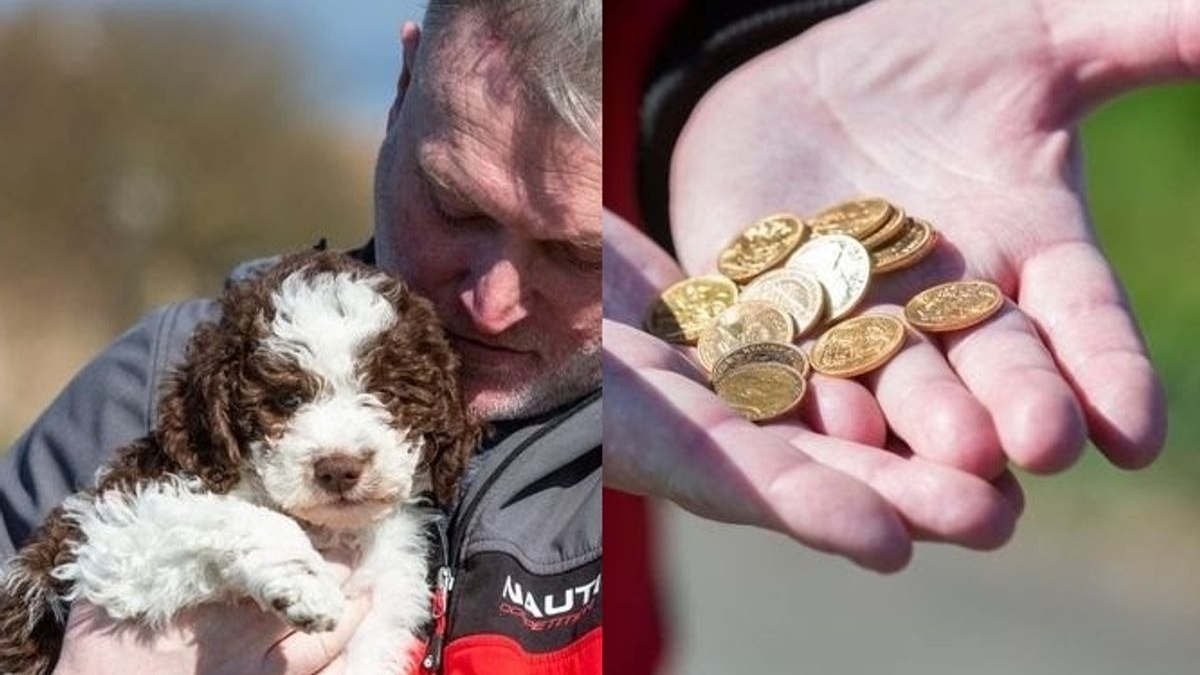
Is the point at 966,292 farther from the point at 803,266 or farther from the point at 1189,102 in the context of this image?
the point at 1189,102

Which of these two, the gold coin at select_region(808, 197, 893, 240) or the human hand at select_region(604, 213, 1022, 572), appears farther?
the gold coin at select_region(808, 197, 893, 240)

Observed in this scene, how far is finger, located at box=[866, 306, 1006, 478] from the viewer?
3246 millimetres

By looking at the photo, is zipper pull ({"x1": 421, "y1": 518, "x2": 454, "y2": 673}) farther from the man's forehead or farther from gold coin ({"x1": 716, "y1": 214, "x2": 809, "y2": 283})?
gold coin ({"x1": 716, "y1": 214, "x2": 809, "y2": 283})

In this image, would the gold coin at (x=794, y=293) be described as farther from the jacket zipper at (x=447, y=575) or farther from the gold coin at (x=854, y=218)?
the jacket zipper at (x=447, y=575)

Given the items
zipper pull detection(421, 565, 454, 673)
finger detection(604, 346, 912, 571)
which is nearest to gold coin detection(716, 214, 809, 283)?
finger detection(604, 346, 912, 571)

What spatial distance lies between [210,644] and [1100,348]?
65.9 inches

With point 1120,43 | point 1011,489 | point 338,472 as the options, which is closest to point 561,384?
point 338,472

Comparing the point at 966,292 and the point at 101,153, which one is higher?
the point at 101,153

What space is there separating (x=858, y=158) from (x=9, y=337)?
162 centimetres

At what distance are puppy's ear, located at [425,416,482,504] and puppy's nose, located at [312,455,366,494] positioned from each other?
0.62ft

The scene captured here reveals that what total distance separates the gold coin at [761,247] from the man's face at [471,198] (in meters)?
0.41

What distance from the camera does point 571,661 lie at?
3.44m

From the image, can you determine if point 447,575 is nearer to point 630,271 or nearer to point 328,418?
point 328,418

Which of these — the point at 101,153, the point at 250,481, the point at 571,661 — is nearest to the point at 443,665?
the point at 571,661
